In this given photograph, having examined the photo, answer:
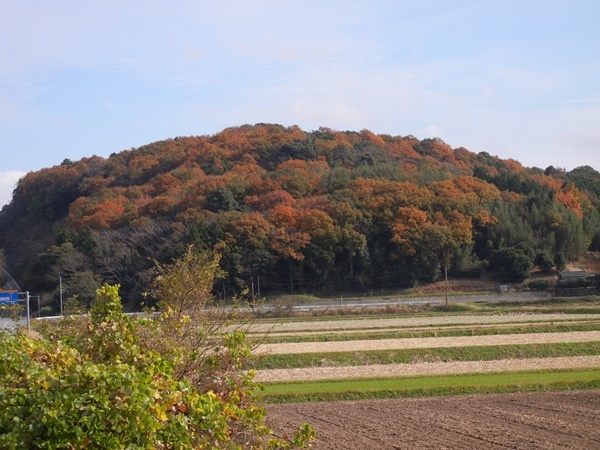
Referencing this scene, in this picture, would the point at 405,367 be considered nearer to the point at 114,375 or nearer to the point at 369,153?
the point at 114,375

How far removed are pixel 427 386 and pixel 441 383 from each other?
867 millimetres

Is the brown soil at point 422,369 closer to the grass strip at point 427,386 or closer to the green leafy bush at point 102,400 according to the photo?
the grass strip at point 427,386

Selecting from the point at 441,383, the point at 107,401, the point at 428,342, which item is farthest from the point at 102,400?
the point at 428,342

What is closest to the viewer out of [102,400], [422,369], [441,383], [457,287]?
[102,400]

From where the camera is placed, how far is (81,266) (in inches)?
2534

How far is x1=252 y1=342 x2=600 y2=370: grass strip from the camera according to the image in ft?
99.7

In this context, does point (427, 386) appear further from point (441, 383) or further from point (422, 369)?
point (422, 369)

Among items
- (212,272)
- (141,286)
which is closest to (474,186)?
(141,286)

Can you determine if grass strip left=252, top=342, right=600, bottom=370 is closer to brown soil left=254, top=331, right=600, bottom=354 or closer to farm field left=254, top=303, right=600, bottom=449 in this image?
farm field left=254, top=303, right=600, bottom=449

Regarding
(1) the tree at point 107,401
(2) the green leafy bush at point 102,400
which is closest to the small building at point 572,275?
(1) the tree at point 107,401

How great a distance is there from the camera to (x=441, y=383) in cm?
2420

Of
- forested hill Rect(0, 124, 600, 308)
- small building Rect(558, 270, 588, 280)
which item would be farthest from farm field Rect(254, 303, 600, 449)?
forested hill Rect(0, 124, 600, 308)

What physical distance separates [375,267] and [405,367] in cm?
3827

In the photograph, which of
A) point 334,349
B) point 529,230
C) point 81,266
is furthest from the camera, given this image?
point 529,230
